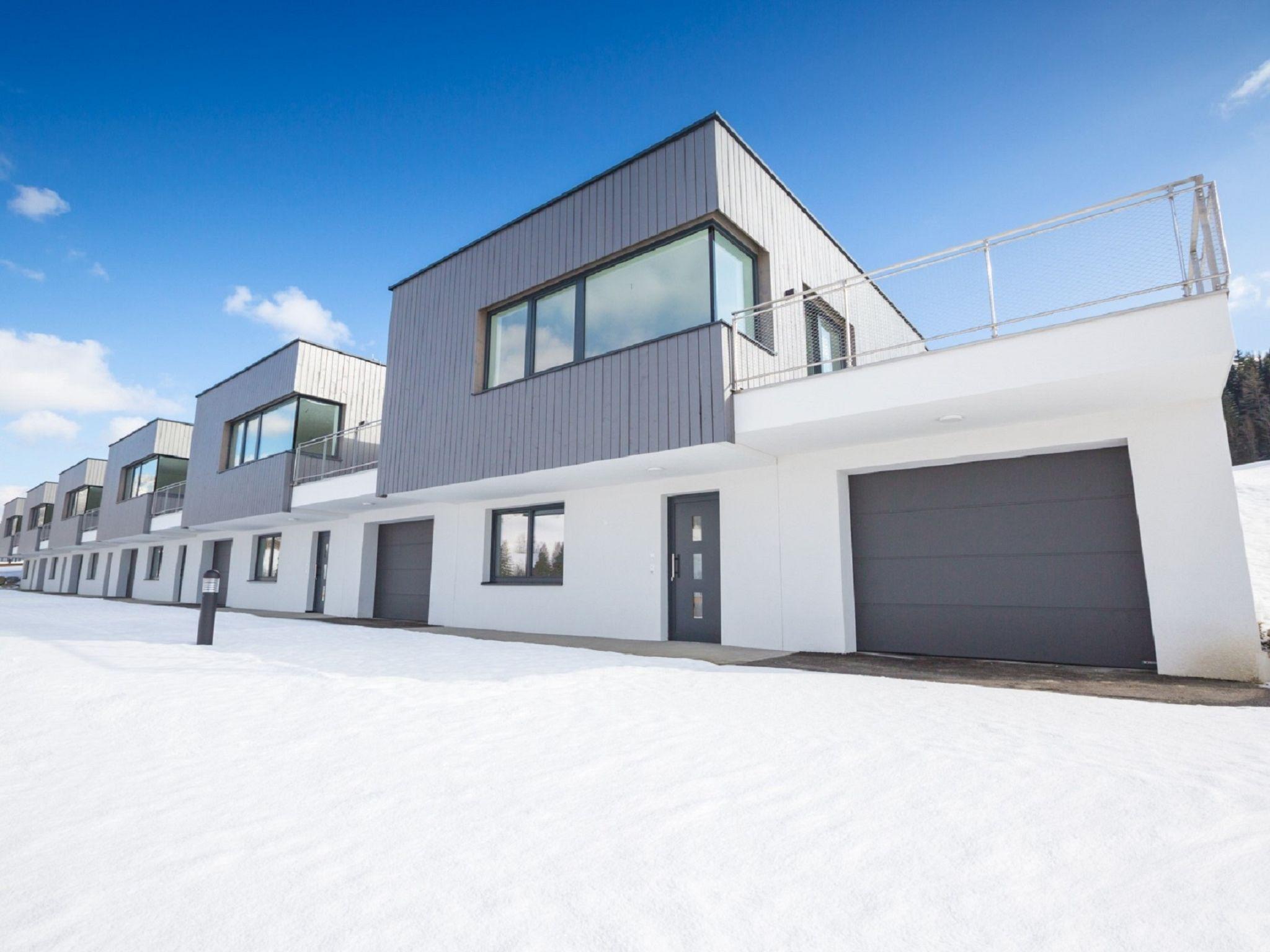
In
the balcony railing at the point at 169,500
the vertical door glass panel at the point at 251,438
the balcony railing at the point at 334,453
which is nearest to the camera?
the balcony railing at the point at 334,453

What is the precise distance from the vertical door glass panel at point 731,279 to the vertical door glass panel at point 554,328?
7.59ft

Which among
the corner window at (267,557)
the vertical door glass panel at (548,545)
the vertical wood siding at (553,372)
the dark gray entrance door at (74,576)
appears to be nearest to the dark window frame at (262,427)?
the corner window at (267,557)

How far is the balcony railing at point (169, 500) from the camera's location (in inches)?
792

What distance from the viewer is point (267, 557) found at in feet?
59.2

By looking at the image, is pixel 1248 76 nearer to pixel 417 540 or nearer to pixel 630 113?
pixel 630 113

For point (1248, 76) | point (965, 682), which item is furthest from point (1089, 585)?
point (1248, 76)

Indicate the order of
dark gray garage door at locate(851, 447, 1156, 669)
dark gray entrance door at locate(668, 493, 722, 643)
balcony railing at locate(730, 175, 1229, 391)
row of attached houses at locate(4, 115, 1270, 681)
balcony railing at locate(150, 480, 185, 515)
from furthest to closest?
1. balcony railing at locate(150, 480, 185, 515)
2. dark gray entrance door at locate(668, 493, 722, 643)
3. dark gray garage door at locate(851, 447, 1156, 669)
4. row of attached houses at locate(4, 115, 1270, 681)
5. balcony railing at locate(730, 175, 1229, 391)

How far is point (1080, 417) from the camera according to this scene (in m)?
6.54

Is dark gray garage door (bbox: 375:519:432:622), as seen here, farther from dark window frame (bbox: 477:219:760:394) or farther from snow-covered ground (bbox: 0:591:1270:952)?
snow-covered ground (bbox: 0:591:1270:952)

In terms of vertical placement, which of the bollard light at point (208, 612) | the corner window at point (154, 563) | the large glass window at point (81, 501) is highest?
the large glass window at point (81, 501)

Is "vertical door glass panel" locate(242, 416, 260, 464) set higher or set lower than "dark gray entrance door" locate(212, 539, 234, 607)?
higher

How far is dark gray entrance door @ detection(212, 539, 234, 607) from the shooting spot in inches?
754

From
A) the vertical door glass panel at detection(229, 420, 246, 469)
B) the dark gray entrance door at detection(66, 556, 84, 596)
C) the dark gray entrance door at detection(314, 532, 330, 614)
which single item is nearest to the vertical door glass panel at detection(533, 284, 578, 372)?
the dark gray entrance door at detection(314, 532, 330, 614)

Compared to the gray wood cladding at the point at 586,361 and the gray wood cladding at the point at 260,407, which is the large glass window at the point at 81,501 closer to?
the gray wood cladding at the point at 260,407
